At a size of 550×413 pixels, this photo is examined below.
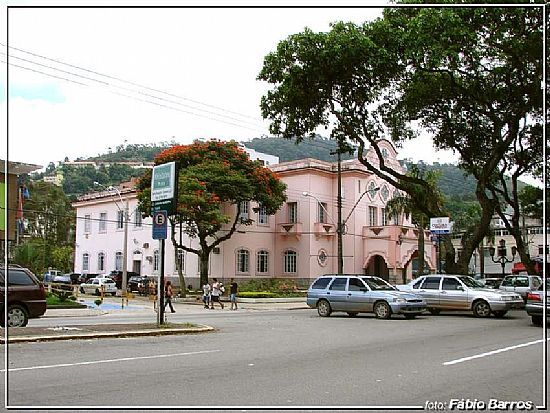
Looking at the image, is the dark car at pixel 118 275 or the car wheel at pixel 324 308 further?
the dark car at pixel 118 275

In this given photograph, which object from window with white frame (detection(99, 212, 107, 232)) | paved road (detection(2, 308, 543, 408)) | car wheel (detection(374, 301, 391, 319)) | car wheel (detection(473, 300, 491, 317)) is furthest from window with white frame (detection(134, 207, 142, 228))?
paved road (detection(2, 308, 543, 408))

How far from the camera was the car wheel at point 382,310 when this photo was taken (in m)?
22.6

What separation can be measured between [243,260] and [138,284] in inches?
319

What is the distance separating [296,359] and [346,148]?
19.6 m

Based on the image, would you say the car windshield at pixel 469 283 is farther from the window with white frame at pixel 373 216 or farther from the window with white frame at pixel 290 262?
the window with white frame at pixel 373 216

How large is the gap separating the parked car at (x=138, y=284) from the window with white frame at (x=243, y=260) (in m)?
7.01

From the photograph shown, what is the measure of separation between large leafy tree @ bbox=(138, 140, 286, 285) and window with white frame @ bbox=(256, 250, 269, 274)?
469 centimetres

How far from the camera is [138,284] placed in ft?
161

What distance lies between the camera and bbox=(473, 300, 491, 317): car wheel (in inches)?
916

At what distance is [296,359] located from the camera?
1177cm

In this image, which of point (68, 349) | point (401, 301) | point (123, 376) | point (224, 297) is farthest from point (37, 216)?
point (123, 376)

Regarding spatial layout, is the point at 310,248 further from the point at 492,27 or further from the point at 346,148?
the point at 492,27

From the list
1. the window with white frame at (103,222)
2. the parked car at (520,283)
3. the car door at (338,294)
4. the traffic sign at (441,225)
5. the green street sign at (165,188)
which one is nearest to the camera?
the green street sign at (165,188)

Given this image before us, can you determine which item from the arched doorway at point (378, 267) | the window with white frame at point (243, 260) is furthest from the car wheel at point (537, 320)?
the arched doorway at point (378, 267)
